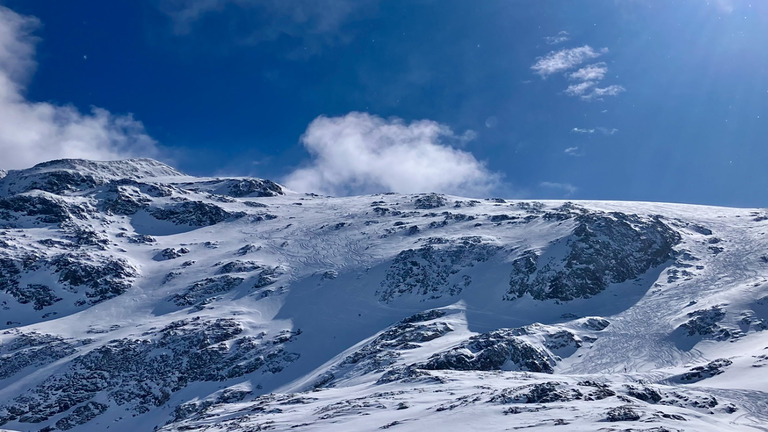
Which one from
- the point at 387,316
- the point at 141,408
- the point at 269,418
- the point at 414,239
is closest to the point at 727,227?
the point at 414,239

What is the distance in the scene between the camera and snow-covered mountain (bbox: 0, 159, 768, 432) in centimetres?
3909

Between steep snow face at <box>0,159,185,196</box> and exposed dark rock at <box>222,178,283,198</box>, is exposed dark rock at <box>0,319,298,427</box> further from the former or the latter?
exposed dark rock at <box>222,178,283,198</box>

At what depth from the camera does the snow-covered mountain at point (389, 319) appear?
1539 inches

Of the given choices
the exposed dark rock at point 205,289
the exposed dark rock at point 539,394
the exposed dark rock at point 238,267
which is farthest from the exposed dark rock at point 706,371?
the exposed dark rock at point 238,267

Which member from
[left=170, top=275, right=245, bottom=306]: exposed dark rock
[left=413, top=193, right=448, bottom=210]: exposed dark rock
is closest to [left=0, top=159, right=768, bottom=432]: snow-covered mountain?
[left=170, top=275, right=245, bottom=306]: exposed dark rock

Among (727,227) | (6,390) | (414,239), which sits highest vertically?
(414,239)

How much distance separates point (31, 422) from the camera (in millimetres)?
62094

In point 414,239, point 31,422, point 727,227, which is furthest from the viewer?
point 414,239

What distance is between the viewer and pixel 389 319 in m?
76.2

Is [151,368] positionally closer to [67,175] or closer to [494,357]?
[494,357]

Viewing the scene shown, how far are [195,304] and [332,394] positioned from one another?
46.7m

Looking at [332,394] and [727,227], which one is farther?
[727,227]

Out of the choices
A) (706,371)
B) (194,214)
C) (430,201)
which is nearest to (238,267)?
(194,214)

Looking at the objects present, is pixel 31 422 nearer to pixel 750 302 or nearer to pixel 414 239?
pixel 414 239
